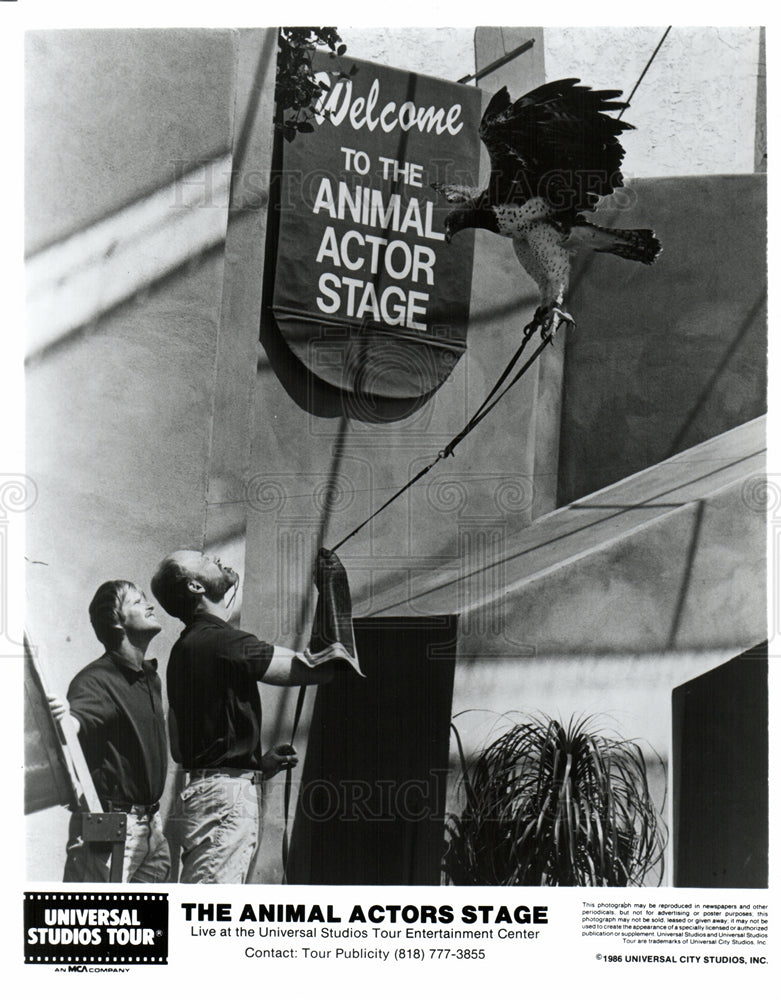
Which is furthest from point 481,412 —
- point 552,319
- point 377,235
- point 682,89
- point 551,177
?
point 682,89

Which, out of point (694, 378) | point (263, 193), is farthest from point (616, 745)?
point (263, 193)

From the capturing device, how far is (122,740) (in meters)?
5.95

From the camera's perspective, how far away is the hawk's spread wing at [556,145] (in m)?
6.18

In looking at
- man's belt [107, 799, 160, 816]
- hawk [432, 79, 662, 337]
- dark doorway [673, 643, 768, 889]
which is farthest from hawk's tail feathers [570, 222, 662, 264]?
man's belt [107, 799, 160, 816]

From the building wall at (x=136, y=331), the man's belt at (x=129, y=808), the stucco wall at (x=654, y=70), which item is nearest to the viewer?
the man's belt at (x=129, y=808)

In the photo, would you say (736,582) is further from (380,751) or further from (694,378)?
(380,751)

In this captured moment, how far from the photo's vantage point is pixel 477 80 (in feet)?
20.3

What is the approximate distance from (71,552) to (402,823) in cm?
217

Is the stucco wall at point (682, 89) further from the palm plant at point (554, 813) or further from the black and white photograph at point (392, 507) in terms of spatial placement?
the palm plant at point (554, 813)

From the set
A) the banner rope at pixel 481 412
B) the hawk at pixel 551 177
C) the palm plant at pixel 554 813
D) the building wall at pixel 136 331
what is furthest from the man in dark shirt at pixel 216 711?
the hawk at pixel 551 177

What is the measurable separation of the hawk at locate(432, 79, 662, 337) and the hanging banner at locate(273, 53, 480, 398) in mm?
110

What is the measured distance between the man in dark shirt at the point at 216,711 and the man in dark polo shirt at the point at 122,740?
11cm

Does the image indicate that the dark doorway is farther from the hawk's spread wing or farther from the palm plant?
the hawk's spread wing

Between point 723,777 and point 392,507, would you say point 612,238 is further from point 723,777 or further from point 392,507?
point 723,777
